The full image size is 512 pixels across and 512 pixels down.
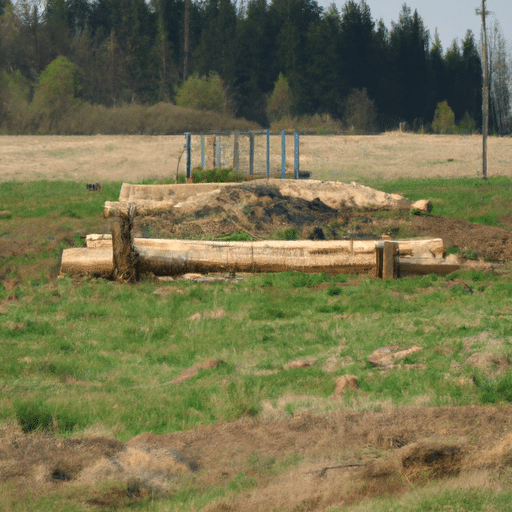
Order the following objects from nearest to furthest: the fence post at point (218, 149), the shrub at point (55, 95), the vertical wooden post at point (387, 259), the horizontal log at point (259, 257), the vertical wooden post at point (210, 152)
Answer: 1. the vertical wooden post at point (387, 259)
2. the horizontal log at point (259, 257)
3. the vertical wooden post at point (210, 152)
4. the fence post at point (218, 149)
5. the shrub at point (55, 95)

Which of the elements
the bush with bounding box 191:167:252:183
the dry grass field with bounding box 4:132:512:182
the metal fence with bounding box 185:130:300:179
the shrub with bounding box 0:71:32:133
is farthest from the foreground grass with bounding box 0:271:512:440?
the shrub with bounding box 0:71:32:133

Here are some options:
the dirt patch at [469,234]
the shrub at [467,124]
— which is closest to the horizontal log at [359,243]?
the dirt patch at [469,234]

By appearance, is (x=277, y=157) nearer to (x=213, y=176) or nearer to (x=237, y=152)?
(x=237, y=152)

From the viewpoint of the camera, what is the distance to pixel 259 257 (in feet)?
40.2

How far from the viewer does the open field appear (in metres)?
4.77

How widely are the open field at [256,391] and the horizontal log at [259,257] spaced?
0.85 feet

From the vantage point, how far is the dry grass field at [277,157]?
103 ft

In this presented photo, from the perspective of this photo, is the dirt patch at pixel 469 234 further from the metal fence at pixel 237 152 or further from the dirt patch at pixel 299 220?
the metal fence at pixel 237 152

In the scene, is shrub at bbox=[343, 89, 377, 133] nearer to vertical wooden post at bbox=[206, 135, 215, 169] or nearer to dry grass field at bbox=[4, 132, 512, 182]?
dry grass field at bbox=[4, 132, 512, 182]

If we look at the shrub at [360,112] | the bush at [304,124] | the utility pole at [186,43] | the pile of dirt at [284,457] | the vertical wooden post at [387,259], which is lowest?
the pile of dirt at [284,457]

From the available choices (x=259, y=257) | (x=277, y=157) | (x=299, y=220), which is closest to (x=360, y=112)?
(x=277, y=157)

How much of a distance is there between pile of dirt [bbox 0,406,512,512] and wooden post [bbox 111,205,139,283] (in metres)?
5.87

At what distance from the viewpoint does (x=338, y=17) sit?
7419 cm

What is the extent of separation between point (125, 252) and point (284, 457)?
7.06m
